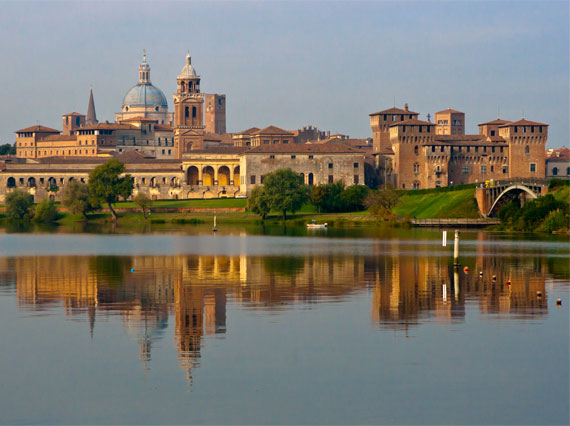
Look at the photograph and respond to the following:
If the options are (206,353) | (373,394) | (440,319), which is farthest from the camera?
(440,319)

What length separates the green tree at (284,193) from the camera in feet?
294

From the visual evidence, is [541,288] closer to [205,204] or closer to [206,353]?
[206,353]

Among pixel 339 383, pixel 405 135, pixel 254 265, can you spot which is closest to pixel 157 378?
pixel 339 383

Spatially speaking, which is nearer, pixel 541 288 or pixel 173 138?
pixel 541 288

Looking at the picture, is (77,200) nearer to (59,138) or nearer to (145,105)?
(59,138)

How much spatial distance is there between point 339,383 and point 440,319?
7.13 m

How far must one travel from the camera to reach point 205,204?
350 ft

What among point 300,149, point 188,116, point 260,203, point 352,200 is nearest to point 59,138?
point 188,116

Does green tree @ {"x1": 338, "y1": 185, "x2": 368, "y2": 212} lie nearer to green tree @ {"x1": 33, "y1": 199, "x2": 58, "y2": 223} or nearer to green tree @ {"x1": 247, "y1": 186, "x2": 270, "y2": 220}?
green tree @ {"x1": 247, "y1": 186, "x2": 270, "y2": 220}

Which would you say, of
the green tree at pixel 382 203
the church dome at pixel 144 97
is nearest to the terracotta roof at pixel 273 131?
the green tree at pixel 382 203

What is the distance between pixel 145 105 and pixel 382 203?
108947mm

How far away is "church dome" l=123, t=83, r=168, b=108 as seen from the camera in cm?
18838

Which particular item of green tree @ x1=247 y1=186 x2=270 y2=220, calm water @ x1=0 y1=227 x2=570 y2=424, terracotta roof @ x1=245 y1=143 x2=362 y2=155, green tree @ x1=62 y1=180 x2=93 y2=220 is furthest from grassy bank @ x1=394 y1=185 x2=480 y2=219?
calm water @ x1=0 y1=227 x2=570 y2=424

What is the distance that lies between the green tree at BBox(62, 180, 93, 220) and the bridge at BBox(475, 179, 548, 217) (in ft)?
118
